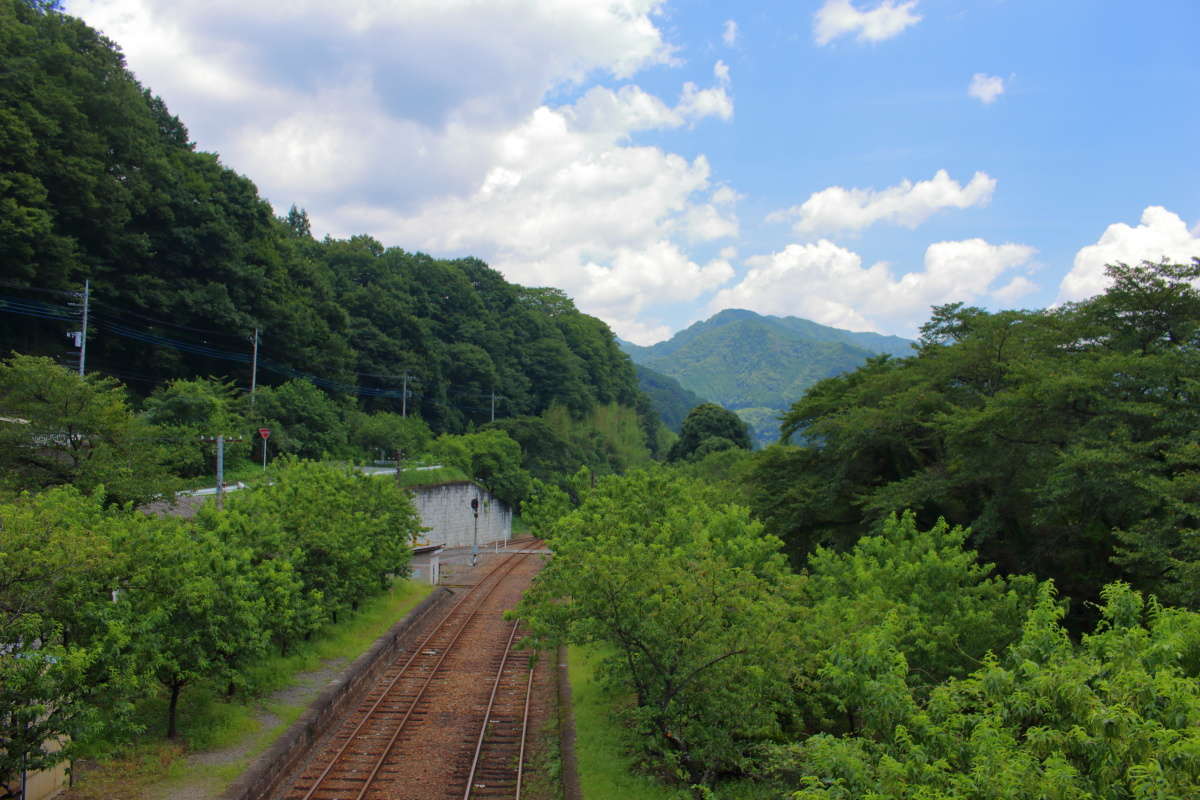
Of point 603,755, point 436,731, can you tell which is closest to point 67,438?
point 436,731

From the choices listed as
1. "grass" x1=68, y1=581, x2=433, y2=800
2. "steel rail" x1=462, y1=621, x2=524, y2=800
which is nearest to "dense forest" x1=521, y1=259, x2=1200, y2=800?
"steel rail" x1=462, y1=621, x2=524, y2=800

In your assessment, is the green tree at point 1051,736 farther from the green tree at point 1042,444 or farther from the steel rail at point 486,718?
Answer: the steel rail at point 486,718

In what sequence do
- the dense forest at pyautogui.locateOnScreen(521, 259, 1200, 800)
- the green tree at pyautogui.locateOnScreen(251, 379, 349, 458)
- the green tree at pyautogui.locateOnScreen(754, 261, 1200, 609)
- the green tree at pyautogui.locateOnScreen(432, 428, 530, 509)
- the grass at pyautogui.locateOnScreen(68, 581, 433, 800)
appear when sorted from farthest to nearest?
the green tree at pyautogui.locateOnScreen(432, 428, 530, 509)
the green tree at pyautogui.locateOnScreen(251, 379, 349, 458)
the green tree at pyautogui.locateOnScreen(754, 261, 1200, 609)
the grass at pyautogui.locateOnScreen(68, 581, 433, 800)
the dense forest at pyautogui.locateOnScreen(521, 259, 1200, 800)

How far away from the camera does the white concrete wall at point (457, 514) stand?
131ft

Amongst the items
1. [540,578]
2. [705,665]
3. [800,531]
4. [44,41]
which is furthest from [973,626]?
[44,41]

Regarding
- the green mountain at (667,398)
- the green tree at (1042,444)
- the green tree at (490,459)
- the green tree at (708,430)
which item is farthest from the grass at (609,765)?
the green mountain at (667,398)

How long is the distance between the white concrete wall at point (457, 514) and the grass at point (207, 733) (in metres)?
21.1

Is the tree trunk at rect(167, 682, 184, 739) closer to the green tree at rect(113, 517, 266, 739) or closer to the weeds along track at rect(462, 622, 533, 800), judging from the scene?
the green tree at rect(113, 517, 266, 739)

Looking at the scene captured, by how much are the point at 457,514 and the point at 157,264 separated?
65.9 feet

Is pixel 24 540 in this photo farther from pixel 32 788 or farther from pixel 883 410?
pixel 883 410

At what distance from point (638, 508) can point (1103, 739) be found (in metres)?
13.0

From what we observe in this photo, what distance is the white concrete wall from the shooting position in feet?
131

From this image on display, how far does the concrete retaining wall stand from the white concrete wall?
17.9m

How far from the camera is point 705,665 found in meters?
10.2
